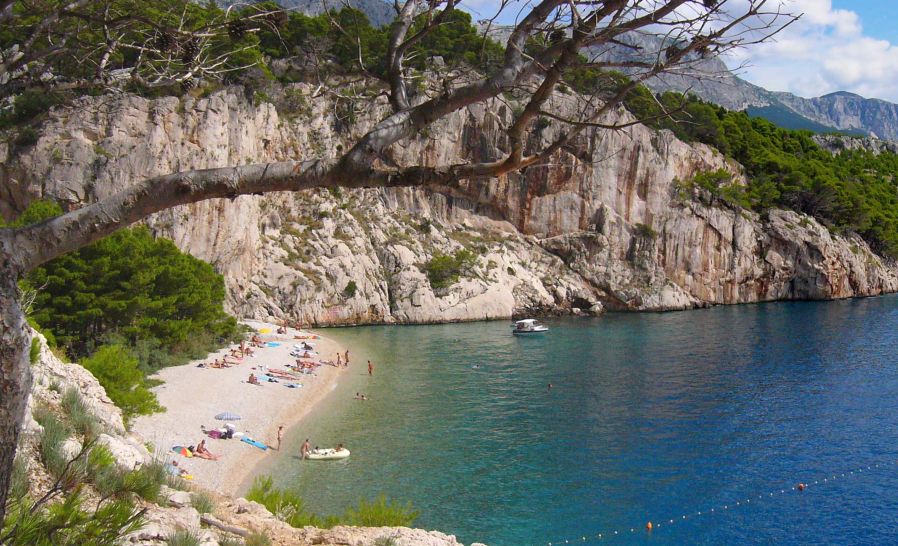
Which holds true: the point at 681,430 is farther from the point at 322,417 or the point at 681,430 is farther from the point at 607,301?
the point at 607,301

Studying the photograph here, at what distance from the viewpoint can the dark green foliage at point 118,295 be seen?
25000mm

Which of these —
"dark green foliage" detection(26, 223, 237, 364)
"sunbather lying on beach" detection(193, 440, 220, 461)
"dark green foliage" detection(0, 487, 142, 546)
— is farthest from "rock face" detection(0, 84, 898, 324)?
"dark green foliage" detection(0, 487, 142, 546)

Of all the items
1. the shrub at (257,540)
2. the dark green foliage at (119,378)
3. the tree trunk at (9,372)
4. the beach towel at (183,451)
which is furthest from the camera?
the beach towel at (183,451)

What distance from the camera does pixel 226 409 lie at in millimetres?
24453

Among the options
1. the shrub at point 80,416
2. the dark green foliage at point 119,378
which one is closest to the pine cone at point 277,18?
the shrub at point 80,416

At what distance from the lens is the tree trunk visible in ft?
10.4

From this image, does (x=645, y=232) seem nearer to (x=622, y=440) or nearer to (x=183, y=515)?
(x=622, y=440)

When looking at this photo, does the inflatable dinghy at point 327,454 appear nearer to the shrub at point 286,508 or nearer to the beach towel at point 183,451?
the beach towel at point 183,451

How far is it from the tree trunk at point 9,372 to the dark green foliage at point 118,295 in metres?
23.8

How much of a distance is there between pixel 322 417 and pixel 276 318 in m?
25.8

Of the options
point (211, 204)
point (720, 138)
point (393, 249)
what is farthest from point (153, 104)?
point (720, 138)

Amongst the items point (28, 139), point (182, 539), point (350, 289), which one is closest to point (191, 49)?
point (182, 539)

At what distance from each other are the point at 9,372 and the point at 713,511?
16.6m

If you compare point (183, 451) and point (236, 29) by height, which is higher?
point (236, 29)
